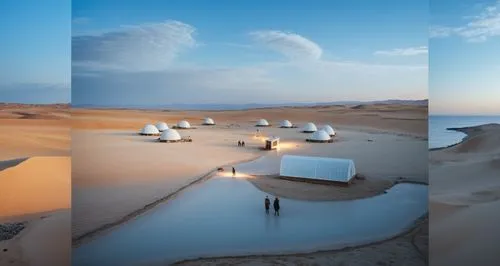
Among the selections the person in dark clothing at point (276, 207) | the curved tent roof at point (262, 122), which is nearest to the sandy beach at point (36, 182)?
the person in dark clothing at point (276, 207)

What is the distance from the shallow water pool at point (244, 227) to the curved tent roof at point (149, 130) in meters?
1.43

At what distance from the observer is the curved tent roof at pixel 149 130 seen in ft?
20.4

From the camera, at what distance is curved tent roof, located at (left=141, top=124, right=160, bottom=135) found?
6.21 meters

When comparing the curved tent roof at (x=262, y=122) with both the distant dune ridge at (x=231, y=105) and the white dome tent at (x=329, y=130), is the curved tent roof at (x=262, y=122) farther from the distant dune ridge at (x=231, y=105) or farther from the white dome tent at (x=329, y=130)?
the white dome tent at (x=329, y=130)

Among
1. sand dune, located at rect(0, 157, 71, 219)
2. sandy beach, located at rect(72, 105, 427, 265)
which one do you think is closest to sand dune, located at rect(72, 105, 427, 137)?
sandy beach, located at rect(72, 105, 427, 265)

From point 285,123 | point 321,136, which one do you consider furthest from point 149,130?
point 321,136

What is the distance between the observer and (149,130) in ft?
21.4

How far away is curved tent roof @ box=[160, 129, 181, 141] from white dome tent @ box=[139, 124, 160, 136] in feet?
0.68

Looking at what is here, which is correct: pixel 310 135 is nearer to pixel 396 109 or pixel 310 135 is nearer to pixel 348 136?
pixel 348 136

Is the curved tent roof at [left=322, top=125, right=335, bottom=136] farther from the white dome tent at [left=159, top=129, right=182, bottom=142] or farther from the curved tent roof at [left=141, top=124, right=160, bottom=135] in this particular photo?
the curved tent roof at [left=141, top=124, right=160, bottom=135]

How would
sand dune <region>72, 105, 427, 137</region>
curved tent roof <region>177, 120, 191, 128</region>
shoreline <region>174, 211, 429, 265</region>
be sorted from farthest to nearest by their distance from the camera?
curved tent roof <region>177, 120, 191, 128</region> → sand dune <region>72, 105, 427, 137</region> → shoreline <region>174, 211, 429, 265</region>

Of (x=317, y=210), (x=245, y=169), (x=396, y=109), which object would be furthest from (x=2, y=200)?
(x=396, y=109)

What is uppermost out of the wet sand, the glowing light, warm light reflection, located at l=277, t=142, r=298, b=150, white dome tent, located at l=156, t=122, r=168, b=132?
white dome tent, located at l=156, t=122, r=168, b=132

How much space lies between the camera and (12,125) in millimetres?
5555
